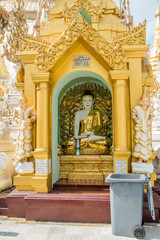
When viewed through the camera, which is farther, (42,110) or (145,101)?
(42,110)

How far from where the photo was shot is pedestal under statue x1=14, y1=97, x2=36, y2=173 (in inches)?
161

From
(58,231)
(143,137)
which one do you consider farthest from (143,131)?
(58,231)

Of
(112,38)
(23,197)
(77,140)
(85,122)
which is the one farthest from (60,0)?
(23,197)

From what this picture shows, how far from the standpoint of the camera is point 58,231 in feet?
11.0

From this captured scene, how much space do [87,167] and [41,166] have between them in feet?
4.00

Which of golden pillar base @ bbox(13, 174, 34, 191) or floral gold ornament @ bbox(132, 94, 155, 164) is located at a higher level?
floral gold ornament @ bbox(132, 94, 155, 164)

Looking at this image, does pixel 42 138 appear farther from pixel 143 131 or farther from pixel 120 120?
pixel 143 131

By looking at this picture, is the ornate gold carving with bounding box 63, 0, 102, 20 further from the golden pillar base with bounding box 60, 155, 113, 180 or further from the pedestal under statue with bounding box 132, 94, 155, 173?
the golden pillar base with bounding box 60, 155, 113, 180

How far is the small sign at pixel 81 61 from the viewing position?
4344 millimetres

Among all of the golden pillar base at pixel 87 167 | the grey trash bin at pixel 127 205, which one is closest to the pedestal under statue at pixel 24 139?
the golden pillar base at pixel 87 167

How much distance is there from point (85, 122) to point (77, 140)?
0.56 m

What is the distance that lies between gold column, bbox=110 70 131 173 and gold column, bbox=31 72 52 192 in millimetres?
1211

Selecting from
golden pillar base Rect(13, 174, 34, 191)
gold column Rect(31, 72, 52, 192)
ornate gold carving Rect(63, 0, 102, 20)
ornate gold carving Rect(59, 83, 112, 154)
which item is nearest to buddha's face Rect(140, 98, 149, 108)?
ornate gold carving Rect(59, 83, 112, 154)

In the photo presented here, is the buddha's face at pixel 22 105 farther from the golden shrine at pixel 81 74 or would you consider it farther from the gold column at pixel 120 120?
the gold column at pixel 120 120
